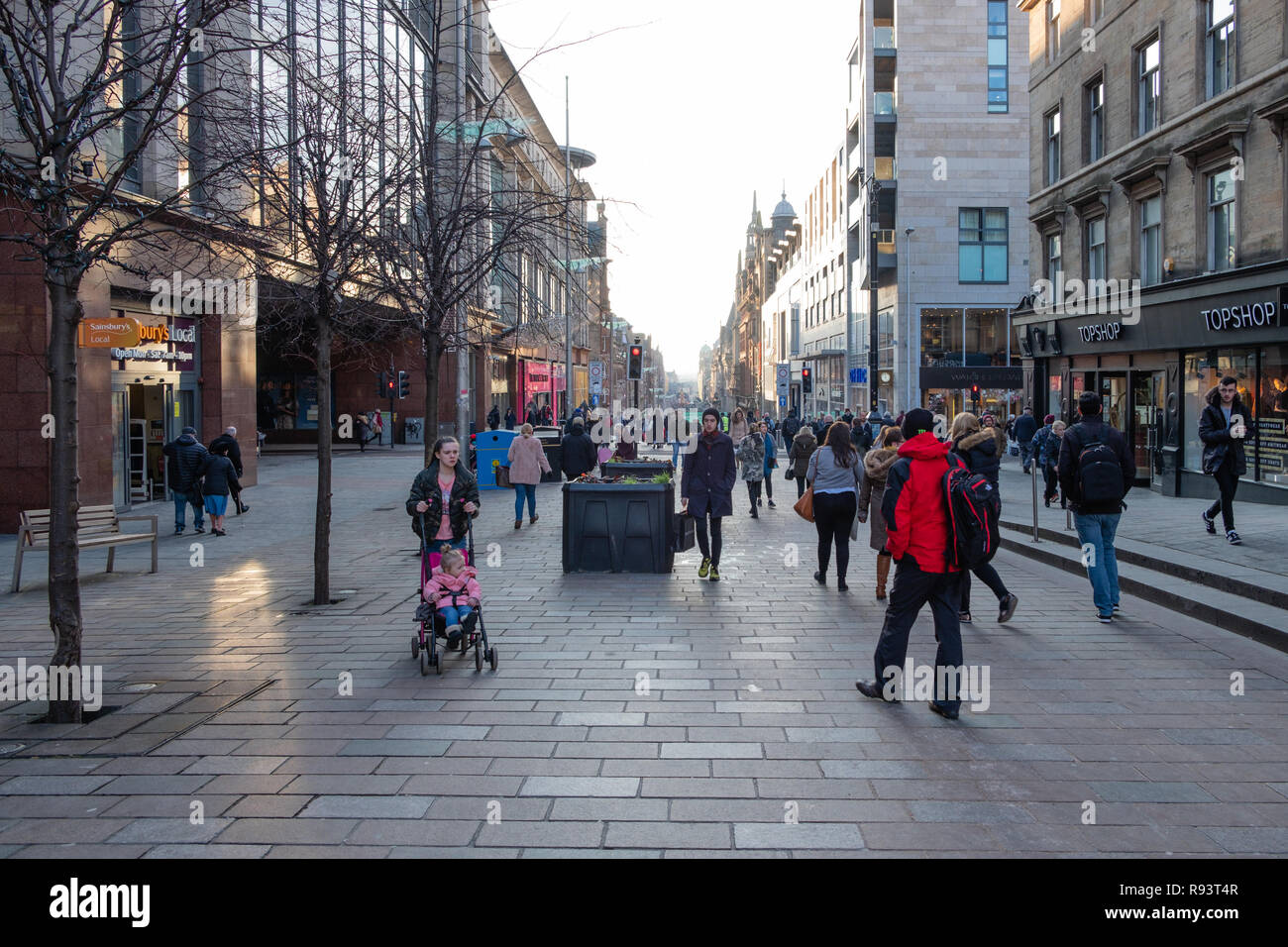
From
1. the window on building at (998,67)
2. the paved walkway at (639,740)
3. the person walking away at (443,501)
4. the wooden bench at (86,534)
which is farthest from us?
the window on building at (998,67)

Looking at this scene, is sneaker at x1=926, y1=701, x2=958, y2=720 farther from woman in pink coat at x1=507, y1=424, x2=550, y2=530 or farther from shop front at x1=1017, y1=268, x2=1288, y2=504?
shop front at x1=1017, y1=268, x2=1288, y2=504

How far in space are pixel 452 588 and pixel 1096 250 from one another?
2104 centimetres

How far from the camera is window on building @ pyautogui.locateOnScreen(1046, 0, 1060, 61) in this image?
25.3 meters

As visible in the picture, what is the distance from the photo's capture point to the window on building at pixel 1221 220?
17.6m

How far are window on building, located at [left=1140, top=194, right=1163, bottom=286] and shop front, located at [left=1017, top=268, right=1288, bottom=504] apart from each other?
74 cm

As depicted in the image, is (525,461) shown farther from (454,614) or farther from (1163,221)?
(1163,221)

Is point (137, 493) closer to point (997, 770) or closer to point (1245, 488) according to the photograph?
point (997, 770)

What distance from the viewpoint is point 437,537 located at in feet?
26.6

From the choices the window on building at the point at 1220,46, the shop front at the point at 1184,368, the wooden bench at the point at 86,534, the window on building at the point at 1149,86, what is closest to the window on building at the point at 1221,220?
the shop front at the point at 1184,368

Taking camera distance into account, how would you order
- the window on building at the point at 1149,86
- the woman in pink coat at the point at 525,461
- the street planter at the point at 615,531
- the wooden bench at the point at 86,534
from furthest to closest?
the window on building at the point at 1149,86
the woman in pink coat at the point at 525,461
the street planter at the point at 615,531
the wooden bench at the point at 86,534

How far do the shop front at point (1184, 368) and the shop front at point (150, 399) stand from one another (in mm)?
17450

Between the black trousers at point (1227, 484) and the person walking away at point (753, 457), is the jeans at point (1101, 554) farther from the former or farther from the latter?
the person walking away at point (753, 457)

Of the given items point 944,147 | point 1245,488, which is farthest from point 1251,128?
point 944,147

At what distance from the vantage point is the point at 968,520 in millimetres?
5887
